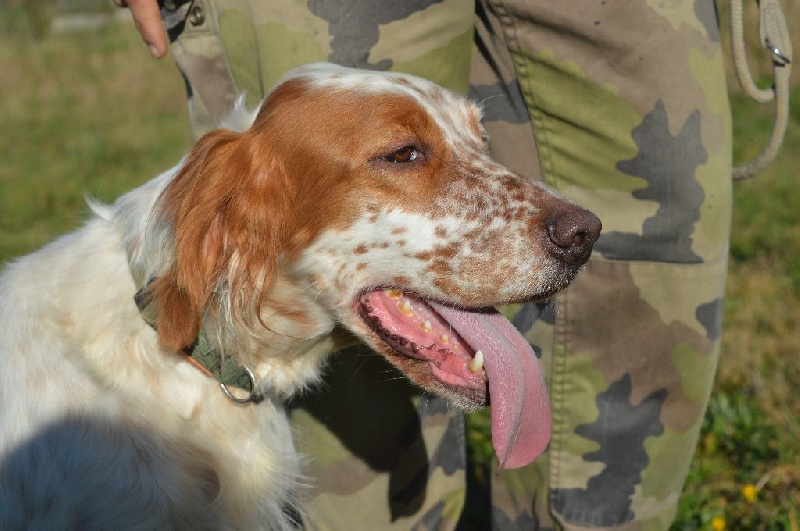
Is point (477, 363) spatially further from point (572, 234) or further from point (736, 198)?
point (736, 198)

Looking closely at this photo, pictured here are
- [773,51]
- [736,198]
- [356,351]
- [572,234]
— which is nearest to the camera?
[572,234]

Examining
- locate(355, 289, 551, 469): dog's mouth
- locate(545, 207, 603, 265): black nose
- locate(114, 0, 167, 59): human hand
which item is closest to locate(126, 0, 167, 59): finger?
locate(114, 0, 167, 59): human hand

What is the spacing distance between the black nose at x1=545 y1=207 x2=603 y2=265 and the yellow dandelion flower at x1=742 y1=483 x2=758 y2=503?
1.40 metres

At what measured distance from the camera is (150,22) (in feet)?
8.22

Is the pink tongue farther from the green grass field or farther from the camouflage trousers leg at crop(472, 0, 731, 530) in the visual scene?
the green grass field

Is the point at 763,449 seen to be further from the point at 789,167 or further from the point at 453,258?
the point at 789,167

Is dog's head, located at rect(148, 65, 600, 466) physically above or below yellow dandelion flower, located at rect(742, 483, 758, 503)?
above

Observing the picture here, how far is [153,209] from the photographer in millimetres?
2383

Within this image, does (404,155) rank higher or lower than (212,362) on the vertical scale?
higher

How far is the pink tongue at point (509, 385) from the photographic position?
2338mm

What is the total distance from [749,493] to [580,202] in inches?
50.3

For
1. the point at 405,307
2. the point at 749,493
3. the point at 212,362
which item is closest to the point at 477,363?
the point at 405,307

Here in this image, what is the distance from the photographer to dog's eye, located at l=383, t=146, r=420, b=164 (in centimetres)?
241

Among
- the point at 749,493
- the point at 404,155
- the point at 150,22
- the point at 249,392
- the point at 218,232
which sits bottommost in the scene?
the point at 749,493
